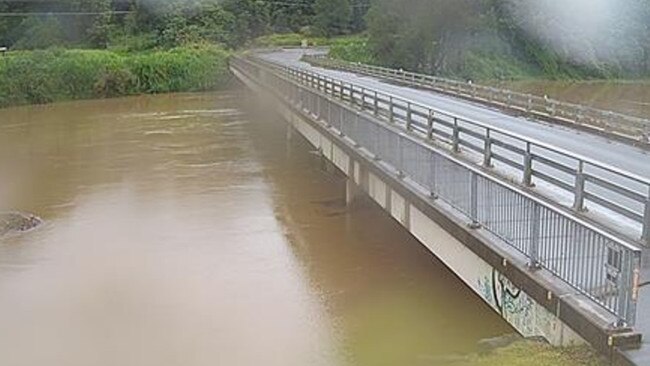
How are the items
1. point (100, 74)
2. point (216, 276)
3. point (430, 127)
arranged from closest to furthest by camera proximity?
point (430, 127)
point (216, 276)
point (100, 74)

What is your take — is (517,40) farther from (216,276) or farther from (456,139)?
(456,139)

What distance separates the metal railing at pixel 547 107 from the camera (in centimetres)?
2019

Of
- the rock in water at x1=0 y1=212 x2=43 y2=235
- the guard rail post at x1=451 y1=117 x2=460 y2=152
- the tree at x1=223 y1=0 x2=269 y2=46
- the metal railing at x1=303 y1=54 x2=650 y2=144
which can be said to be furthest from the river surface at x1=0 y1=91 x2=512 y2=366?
the tree at x1=223 y1=0 x2=269 y2=46

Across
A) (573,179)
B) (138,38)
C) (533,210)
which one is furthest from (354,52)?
(533,210)

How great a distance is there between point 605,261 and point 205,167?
2609 centimetres

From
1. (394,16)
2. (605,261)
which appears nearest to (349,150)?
(605,261)

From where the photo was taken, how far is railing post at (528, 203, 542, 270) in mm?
8934

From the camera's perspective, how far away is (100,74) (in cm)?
7350

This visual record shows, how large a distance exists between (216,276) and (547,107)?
13.1m

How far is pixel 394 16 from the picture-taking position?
77625 mm

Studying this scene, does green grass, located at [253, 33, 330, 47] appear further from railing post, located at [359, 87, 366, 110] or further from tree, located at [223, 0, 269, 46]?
railing post, located at [359, 87, 366, 110]

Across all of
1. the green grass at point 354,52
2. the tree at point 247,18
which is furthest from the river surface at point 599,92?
the tree at point 247,18

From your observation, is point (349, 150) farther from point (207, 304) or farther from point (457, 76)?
point (457, 76)

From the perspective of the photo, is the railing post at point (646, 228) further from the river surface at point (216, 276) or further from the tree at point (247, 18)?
the tree at point (247, 18)
